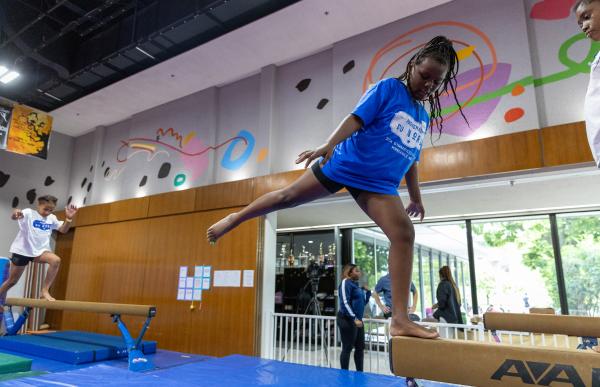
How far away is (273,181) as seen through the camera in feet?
18.5

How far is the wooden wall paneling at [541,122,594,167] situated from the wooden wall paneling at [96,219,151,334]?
20.1 ft

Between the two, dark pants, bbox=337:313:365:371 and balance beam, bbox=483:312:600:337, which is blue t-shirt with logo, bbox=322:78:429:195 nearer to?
balance beam, bbox=483:312:600:337

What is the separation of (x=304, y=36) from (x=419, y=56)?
446 centimetres

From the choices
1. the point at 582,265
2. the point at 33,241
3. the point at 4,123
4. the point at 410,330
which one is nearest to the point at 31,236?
the point at 33,241

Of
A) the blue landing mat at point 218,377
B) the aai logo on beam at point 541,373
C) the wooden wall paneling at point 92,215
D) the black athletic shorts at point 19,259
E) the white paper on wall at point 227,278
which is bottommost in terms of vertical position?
the blue landing mat at point 218,377

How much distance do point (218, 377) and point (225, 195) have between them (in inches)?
152

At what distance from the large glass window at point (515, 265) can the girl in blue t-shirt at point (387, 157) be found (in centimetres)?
617

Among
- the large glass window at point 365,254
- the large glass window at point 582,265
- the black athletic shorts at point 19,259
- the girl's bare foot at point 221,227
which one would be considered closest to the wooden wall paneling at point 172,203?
the black athletic shorts at point 19,259

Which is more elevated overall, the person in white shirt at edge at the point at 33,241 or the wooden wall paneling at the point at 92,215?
the wooden wall paneling at the point at 92,215

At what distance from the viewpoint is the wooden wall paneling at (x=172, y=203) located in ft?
21.4

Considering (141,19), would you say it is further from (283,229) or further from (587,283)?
(587,283)

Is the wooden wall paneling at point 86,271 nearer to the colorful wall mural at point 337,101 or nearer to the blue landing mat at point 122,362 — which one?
the colorful wall mural at point 337,101

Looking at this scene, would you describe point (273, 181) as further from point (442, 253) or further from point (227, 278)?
point (442, 253)

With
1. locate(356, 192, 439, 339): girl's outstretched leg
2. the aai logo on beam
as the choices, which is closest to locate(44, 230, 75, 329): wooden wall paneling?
locate(356, 192, 439, 339): girl's outstretched leg
